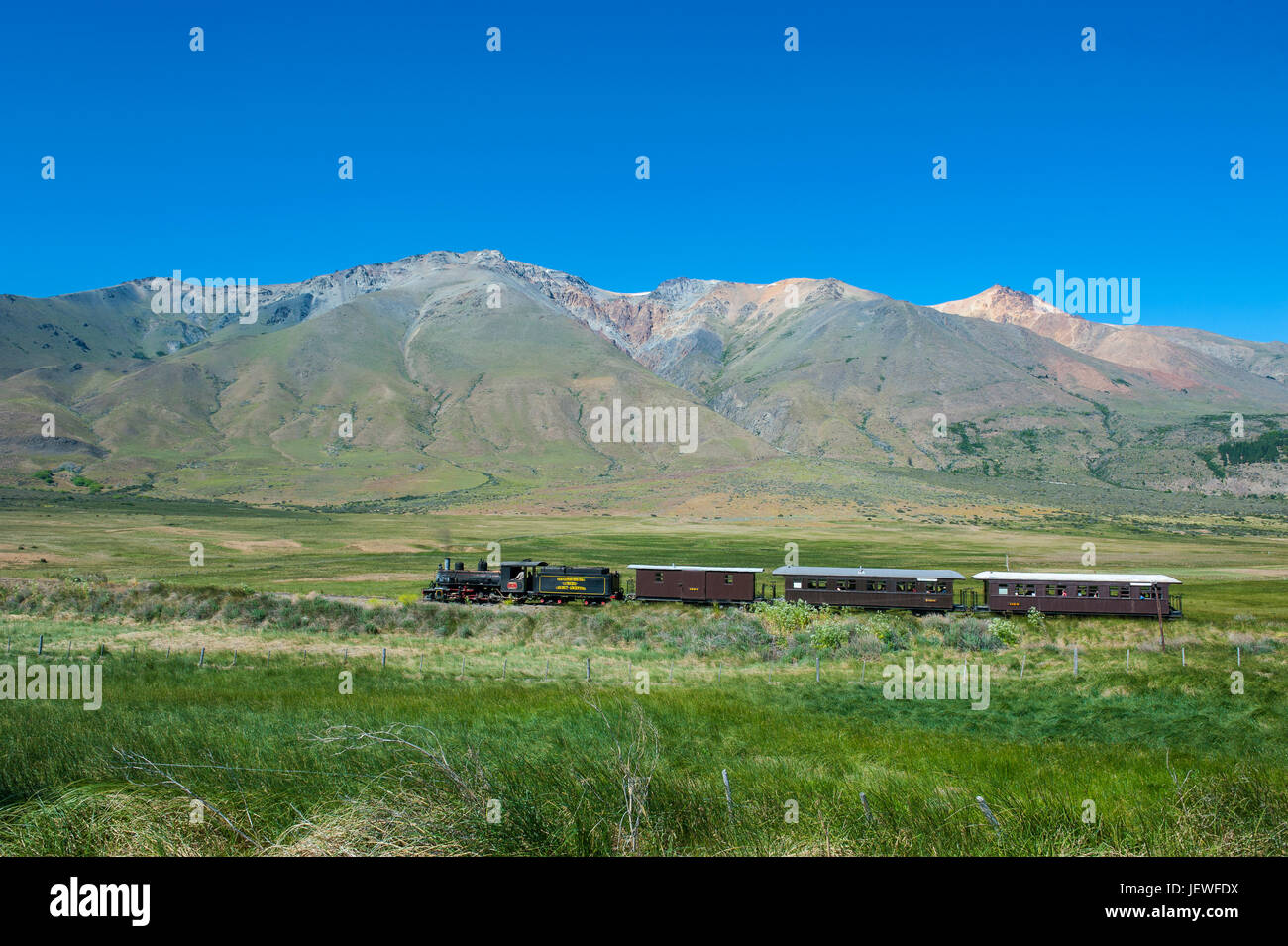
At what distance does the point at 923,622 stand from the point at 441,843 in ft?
144

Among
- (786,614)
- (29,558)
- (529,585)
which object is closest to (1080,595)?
(786,614)

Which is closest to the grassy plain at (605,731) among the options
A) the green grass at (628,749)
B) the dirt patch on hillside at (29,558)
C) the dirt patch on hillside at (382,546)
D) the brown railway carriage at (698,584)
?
the green grass at (628,749)

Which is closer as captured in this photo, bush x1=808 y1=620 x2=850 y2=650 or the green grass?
the green grass

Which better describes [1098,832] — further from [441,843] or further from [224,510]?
[224,510]

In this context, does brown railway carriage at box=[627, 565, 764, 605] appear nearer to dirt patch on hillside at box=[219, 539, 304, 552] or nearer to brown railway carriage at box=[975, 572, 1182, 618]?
brown railway carriage at box=[975, 572, 1182, 618]

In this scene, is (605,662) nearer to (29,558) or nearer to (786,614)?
(786,614)

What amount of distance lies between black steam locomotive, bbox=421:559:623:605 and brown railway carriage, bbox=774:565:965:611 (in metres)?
13.8

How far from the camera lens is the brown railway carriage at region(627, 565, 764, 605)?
53.6 metres

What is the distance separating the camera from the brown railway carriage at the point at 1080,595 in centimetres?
4975

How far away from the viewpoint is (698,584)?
54812mm

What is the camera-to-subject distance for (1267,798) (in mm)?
9125
